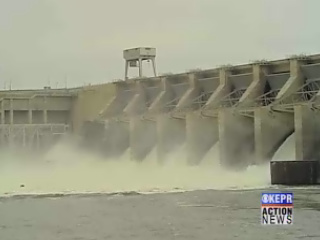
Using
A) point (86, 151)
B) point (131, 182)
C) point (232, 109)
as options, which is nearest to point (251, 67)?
point (232, 109)

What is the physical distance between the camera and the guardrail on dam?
3972 cm

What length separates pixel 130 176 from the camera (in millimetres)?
43625

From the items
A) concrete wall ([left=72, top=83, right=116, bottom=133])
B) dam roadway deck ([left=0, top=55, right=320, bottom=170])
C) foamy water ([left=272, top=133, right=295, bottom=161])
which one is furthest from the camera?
concrete wall ([left=72, top=83, right=116, bottom=133])

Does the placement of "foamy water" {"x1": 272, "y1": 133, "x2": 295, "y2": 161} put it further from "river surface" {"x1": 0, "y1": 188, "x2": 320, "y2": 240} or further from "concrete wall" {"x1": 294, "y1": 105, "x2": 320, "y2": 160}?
"river surface" {"x1": 0, "y1": 188, "x2": 320, "y2": 240}

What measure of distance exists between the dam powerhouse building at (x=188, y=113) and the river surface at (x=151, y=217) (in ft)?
30.0

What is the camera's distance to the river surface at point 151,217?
17531mm

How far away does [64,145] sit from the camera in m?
63.2

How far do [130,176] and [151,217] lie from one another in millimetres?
22086

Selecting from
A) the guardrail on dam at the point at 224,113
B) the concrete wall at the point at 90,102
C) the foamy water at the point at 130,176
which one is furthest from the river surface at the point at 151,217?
the concrete wall at the point at 90,102

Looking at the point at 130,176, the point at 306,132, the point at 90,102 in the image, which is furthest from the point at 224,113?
the point at 90,102

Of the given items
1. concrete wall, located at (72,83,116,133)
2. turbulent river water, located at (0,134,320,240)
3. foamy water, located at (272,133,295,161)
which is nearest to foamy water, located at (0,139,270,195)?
turbulent river water, located at (0,134,320,240)

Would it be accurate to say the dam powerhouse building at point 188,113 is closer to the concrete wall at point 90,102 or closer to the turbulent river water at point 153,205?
the concrete wall at point 90,102

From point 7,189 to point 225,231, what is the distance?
20.1 metres

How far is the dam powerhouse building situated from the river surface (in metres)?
9.14
